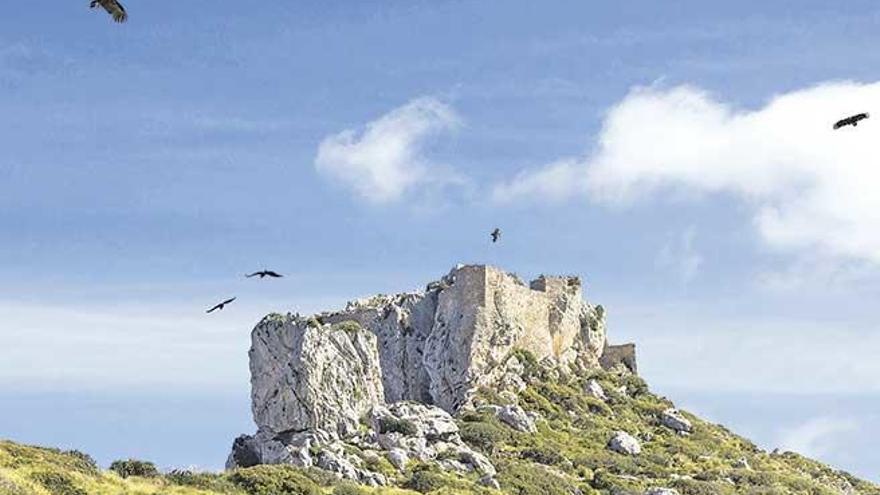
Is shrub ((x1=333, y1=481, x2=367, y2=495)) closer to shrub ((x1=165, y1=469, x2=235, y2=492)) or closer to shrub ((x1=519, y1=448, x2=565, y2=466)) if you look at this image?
shrub ((x1=165, y1=469, x2=235, y2=492))

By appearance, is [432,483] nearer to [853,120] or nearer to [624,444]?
[624,444]

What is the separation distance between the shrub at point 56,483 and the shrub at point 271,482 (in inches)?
772

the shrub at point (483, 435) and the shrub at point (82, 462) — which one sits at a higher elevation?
the shrub at point (483, 435)

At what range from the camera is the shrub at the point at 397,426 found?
118812mm

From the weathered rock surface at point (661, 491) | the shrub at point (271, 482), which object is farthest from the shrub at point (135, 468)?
the weathered rock surface at point (661, 491)

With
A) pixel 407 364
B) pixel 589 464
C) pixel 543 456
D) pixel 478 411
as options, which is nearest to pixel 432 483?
pixel 543 456

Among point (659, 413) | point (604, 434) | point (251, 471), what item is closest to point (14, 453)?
point (251, 471)

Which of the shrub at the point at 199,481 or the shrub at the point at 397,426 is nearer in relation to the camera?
the shrub at the point at 199,481

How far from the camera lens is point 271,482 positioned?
79625mm

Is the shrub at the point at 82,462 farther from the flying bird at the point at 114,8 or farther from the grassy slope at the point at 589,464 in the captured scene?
the flying bird at the point at 114,8

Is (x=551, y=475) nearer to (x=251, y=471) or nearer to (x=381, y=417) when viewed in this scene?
(x=381, y=417)

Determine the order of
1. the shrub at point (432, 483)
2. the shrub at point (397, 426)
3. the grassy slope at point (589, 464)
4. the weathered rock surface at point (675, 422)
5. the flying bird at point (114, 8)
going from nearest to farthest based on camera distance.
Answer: the flying bird at point (114, 8), the grassy slope at point (589, 464), the shrub at point (432, 483), the shrub at point (397, 426), the weathered rock surface at point (675, 422)

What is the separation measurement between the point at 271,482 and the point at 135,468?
9.53 metres

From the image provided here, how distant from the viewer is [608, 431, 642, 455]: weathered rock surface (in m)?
135
